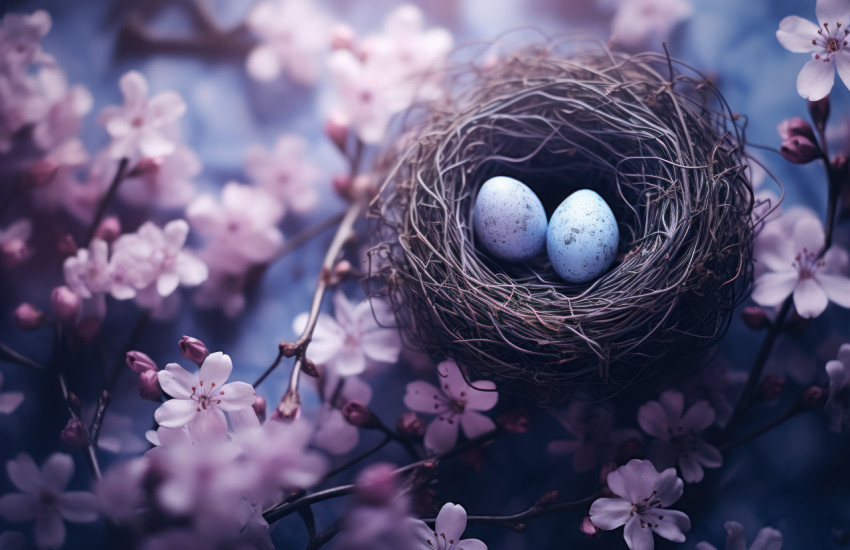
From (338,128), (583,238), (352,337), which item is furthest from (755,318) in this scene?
(338,128)

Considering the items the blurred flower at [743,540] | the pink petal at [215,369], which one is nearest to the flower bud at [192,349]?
the pink petal at [215,369]

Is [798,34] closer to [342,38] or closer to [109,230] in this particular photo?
[342,38]

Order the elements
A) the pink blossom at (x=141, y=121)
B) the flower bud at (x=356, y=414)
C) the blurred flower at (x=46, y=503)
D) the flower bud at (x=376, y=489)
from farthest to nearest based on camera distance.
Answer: the pink blossom at (x=141, y=121) → the flower bud at (x=356, y=414) → the blurred flower at (x=46, y=503) → the flower bud at (x=376, y=489)

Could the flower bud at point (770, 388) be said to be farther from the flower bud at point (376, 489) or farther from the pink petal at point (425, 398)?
the flower bud at point (376, 489)

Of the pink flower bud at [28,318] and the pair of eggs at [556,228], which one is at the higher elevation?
the pair of eggs at [556,228]

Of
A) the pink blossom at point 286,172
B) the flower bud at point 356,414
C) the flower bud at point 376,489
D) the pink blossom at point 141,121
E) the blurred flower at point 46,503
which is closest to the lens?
the flower bud at point 376,489

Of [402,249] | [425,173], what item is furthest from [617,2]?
[402,249]

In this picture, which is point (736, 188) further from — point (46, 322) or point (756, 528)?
point (46, 322)
